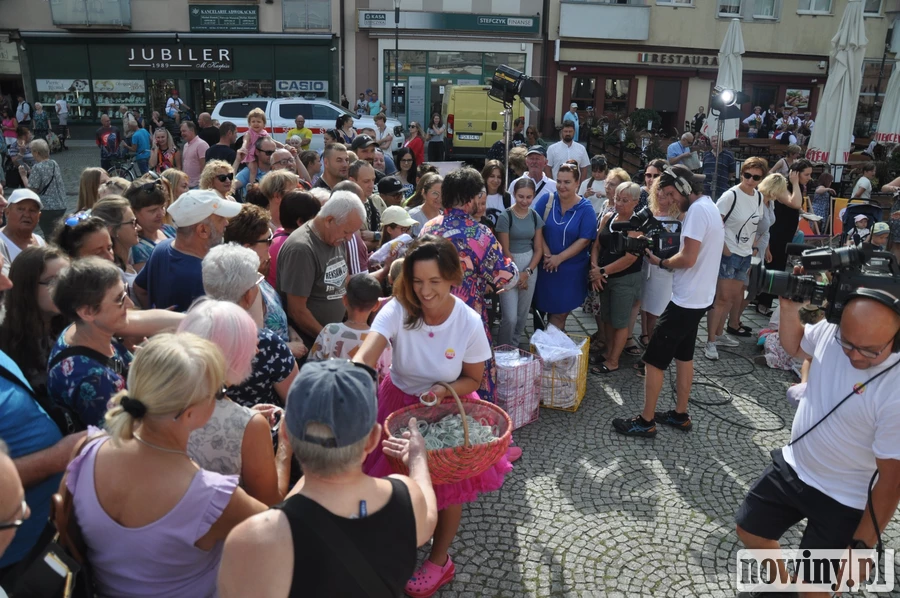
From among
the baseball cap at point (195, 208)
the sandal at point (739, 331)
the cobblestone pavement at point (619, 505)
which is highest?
the baseball cap at point (195, 208)

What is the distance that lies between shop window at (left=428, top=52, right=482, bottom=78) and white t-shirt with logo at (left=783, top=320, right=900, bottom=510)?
74.6 ft

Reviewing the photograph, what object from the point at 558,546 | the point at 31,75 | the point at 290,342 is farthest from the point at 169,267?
the point at 31,75

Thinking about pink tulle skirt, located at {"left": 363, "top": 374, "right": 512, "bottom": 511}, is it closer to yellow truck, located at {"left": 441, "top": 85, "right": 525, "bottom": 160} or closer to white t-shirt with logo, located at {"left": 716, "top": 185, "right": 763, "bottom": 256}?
white t-shirt with logo, located at {"left": 716, "top": 185, "right": 763, "bottom": 256}

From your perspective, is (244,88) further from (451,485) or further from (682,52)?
(451,485)

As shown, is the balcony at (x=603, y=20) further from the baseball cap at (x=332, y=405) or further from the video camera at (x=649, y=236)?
the baseball cap at (x=332, y=405)

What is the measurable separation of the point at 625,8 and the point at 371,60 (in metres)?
9.38

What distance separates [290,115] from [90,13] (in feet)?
37.0

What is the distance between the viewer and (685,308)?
4430 millimetres

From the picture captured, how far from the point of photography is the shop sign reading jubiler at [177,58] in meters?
23.6

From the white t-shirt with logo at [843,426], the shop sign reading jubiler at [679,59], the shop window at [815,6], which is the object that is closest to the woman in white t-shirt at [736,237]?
the white t-shirt with logo at [843,426]

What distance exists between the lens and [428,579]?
10.3ft

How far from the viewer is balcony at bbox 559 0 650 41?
76.3ft

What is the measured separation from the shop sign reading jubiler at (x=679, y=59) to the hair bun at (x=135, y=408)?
25233mm

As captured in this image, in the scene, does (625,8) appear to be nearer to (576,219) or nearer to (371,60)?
(371,60)
